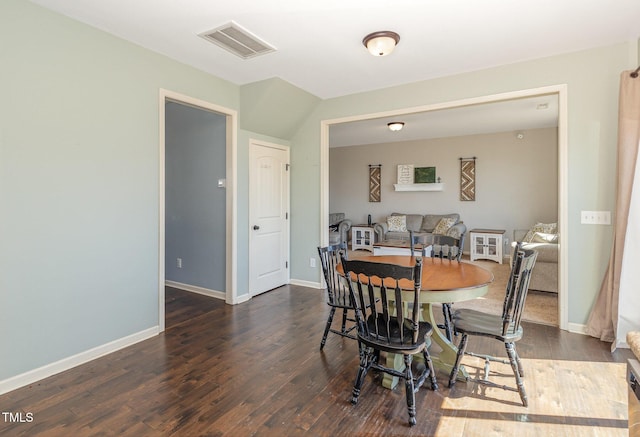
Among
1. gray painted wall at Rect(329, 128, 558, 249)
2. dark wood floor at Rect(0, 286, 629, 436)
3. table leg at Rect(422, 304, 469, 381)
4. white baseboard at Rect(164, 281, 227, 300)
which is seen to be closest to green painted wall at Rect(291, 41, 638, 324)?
dark wood floor at Rect(0, 286, 629, 436)

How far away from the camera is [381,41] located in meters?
2.76

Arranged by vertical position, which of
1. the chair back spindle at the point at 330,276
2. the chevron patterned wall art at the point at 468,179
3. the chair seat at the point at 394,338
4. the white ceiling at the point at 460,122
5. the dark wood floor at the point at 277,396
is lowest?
the dark wood floor at the point at 277,396

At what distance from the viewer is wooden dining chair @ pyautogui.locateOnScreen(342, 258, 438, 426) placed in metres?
1.84

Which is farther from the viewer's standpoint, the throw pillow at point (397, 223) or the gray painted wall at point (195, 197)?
the throw pillow at point (397, 223)

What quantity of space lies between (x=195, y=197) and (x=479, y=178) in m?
5.94

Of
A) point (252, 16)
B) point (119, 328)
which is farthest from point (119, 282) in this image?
point (252, 16)

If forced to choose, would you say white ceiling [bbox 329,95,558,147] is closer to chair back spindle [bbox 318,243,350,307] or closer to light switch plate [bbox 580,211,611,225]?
light switch plate [bbox 580,211,611,225]

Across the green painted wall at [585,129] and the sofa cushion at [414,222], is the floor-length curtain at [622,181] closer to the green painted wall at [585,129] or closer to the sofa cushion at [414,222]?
the green painted wall at [585,129]

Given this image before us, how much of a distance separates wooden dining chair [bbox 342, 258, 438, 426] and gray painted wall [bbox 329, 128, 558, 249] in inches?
236

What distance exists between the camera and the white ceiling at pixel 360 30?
239cm

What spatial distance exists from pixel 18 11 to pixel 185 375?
268cm

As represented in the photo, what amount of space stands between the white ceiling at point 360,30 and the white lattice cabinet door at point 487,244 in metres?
4.05

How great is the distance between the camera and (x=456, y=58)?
3264mm

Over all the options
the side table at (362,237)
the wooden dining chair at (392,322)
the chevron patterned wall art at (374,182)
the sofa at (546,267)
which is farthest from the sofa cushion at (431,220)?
the wooden dining chair at (392,322)
